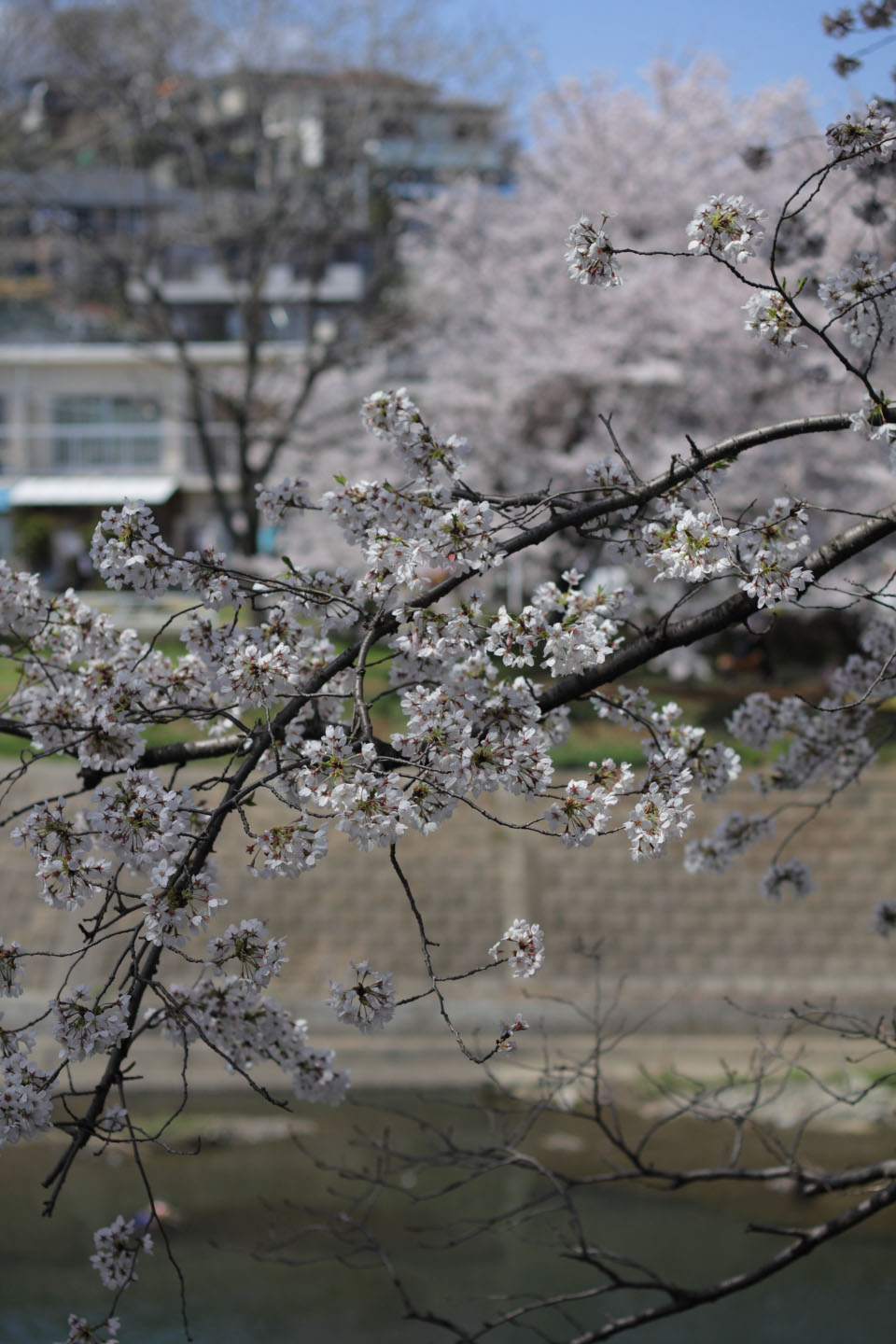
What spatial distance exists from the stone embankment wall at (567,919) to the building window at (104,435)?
18.4 metres

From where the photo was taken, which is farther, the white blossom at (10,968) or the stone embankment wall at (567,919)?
the stone embankment wall at (567,919)

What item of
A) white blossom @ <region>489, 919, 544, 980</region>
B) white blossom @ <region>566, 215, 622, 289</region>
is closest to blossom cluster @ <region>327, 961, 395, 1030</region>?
white blossom @ <region>489, 919, 544, 980</region>

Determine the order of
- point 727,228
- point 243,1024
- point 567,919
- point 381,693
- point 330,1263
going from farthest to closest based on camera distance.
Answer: point 567,919 → point 330,1263 → point 243,1024 → point 381,693 → point 727,228

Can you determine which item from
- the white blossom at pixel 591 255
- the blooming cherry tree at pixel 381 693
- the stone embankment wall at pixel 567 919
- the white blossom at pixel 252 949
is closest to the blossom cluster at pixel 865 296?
the blooming cherry tree at pixel 381 693

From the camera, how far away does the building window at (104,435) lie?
28.5m

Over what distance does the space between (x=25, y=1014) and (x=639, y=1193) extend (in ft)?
14.5

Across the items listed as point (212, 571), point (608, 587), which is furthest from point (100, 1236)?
point (608, 587)

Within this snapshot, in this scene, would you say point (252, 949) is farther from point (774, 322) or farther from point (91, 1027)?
point (774, 322)

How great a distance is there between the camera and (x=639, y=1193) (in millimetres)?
8312

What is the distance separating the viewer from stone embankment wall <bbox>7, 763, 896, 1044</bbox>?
10016 mm

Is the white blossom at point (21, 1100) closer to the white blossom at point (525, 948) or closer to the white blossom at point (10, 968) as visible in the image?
the white blossom at point (10, 968)

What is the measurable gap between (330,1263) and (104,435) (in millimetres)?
23297

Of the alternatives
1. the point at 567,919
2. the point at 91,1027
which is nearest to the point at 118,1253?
the point at 91,1027

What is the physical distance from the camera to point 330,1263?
7586 millimetres
